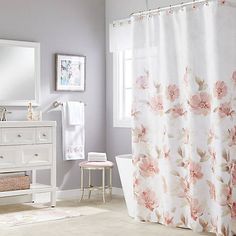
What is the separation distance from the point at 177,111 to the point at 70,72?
2279 mm

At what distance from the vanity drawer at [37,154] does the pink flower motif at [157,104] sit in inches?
59.0

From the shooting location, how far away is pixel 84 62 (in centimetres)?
700

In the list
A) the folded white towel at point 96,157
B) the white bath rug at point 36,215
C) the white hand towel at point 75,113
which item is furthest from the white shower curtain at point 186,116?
the white hand towel at point 75,113

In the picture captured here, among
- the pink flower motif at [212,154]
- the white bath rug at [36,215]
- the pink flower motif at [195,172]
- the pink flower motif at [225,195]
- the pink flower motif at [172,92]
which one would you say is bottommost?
the white bath rug at [36,215]

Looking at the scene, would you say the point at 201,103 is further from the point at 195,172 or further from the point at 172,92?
the point at 195,172

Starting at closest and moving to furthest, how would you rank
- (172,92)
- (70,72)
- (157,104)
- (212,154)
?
1. (212,154)
2. (172,92)
3. (157,104)
4. (70,72)

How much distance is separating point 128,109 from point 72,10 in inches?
54.7

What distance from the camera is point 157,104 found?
508cm

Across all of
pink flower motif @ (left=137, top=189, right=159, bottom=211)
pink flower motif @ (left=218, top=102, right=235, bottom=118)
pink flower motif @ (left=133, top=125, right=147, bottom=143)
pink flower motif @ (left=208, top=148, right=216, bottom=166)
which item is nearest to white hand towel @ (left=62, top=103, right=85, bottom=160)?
pink flower motif @ (left=133, top=125, right=147, bottom=143)

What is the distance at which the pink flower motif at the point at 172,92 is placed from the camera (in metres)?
4.93

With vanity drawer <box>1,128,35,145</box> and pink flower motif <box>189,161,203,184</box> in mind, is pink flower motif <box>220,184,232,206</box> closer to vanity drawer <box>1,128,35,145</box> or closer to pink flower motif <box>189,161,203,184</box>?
pink flower motif <box>189,161,203,184</box>

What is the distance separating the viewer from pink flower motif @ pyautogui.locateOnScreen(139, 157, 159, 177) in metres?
5.12

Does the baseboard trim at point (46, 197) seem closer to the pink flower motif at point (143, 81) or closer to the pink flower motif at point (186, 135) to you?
the pink flower motif at point (143, 81)

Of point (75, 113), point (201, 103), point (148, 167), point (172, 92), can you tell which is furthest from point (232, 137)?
point (75, 113)
